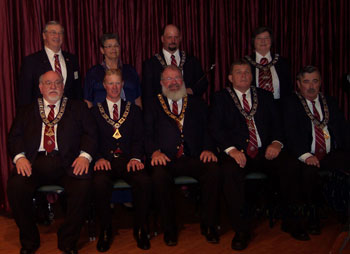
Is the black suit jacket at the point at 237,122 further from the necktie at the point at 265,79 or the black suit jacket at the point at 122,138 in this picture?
the black suit jacket at the point at 122,138

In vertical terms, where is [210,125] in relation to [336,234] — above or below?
above

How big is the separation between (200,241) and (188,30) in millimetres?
2696

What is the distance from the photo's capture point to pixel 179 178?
4.01 metres

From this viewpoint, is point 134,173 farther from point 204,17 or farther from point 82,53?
point 204,17

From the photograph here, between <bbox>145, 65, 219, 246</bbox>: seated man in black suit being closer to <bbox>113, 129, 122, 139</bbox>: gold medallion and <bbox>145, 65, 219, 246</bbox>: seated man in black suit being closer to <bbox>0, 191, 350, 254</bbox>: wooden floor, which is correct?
<bbox>0, 191, 350, 254</bbox>: wooden floor

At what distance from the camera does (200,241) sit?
392cm

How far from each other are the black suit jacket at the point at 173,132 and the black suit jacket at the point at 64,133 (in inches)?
20.9

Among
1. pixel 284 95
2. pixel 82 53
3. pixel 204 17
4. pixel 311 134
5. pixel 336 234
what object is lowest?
pixel 336 234

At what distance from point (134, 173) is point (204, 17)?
8.30 ft

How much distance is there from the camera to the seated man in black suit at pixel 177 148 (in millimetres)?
3875

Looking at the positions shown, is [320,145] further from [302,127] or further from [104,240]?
[104,240]

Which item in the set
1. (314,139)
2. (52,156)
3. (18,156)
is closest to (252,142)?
(314,139)

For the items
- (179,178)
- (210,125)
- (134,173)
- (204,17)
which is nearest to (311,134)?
(210,125)

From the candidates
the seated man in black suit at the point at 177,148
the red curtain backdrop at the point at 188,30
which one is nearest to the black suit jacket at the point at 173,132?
the seated man in black suit at the point at 177,148
